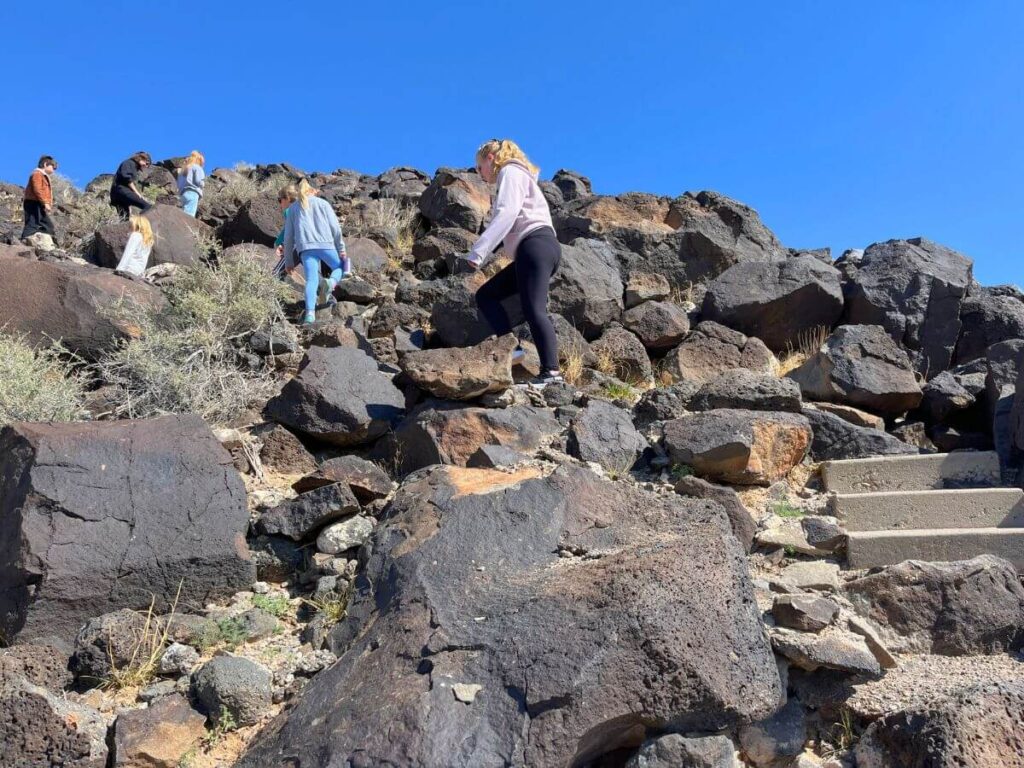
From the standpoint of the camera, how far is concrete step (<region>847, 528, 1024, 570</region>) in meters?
4.20

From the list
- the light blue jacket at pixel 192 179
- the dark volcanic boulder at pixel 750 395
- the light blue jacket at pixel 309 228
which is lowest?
the dark volcanic boulder at pixel 750 395

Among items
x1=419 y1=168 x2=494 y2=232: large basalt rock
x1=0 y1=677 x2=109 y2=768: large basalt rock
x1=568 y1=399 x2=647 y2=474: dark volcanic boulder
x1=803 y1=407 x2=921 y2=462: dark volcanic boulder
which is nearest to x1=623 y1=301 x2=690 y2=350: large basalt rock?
x1=803 y1=407 x2=921 y2=462: dark volcanic boulder

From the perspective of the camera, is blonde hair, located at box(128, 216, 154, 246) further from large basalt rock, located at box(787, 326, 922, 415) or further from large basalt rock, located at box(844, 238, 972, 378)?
large basalt rock, located at box(844, 238, 972, 378)

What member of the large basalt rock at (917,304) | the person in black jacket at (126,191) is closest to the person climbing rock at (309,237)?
the large basalt rock at (917,304)

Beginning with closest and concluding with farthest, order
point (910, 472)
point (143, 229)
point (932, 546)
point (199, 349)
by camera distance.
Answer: point (932, 546), point (910, 472), point (199, 349), point (143, 229)

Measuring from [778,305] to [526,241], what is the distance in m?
3.55

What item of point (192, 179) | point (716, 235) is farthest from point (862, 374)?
point (192, 179)

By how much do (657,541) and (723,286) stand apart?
546cm

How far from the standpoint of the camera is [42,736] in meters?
2.74

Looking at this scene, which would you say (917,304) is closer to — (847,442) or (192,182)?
(847,442)

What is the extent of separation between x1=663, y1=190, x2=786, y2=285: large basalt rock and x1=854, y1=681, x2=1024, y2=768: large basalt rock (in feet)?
24.3

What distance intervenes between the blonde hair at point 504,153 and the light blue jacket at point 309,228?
2.53 meters

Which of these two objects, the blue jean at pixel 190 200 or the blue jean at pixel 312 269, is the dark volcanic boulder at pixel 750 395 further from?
the blue jean at pixel 190 200

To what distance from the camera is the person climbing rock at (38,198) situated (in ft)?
37.6
